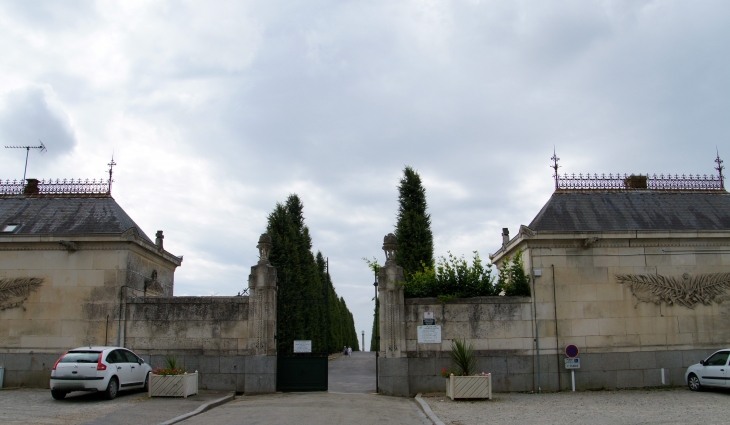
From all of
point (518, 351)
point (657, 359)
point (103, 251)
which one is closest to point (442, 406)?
point (518, 351)

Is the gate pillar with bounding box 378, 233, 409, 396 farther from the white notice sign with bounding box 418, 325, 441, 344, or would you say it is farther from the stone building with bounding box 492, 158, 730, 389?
the stone building with bounding box 492, 158, 730, 389

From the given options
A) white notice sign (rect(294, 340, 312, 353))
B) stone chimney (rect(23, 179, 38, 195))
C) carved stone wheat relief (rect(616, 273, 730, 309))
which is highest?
stone chimney (rect(23, 179, 38, 195))

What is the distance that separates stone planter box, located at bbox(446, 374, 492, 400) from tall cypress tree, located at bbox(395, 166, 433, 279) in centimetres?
881

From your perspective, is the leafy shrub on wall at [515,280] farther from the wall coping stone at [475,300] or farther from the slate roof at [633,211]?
the slate roof at [633,211]

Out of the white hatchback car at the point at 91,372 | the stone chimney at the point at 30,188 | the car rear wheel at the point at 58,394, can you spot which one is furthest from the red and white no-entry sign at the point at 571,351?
the stone chimney at the point at 30,188

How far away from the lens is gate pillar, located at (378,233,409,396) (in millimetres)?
16172

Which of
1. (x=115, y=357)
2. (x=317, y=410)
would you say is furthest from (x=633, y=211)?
(x=115, y=357)

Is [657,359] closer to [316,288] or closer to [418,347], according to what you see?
[418,347]

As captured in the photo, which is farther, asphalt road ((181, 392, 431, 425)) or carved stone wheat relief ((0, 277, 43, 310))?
carved stone wheat relief ((0, 277, 43, 310))

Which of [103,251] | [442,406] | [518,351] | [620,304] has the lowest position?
[442,406]

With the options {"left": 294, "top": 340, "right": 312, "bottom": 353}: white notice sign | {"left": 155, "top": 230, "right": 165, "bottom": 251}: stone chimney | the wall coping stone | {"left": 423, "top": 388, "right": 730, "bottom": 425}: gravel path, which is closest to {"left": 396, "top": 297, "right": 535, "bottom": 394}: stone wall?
the wall coping stone

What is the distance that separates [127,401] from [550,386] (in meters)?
11.0

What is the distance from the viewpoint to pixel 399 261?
2411 cm

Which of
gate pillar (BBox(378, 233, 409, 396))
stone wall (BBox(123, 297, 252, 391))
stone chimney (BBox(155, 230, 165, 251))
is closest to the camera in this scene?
gate pillar (BBox(378, 233, 409, 396))
